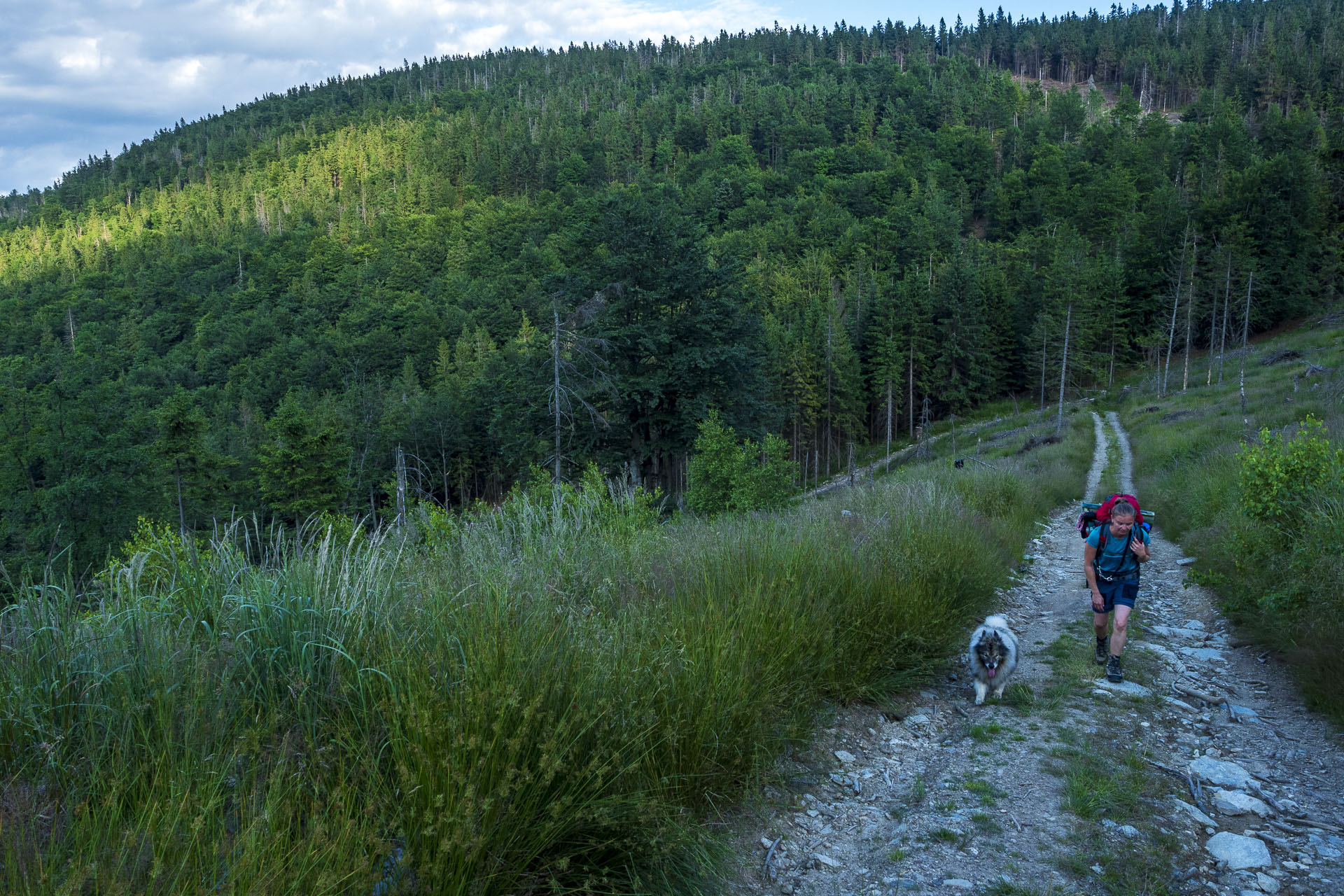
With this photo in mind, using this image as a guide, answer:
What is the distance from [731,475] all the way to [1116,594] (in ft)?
40.5

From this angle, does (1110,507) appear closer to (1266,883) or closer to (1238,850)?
(1238,850)

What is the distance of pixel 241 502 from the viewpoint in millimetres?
39469

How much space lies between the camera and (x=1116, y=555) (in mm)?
5973

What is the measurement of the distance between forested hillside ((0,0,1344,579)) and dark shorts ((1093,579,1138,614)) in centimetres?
671

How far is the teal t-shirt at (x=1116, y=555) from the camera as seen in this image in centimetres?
591

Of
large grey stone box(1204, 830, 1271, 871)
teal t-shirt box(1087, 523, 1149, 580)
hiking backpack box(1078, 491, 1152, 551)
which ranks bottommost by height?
large grey stone box(1204, 830, 1271, 871)

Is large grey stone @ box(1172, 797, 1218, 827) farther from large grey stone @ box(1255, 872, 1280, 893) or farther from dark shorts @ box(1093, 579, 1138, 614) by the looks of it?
dark shorts @ box(1093, 579, 1138, 614)

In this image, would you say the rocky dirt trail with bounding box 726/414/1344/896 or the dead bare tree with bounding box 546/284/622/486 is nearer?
the rocky dirt trail with bounding box 726/414/1344/896

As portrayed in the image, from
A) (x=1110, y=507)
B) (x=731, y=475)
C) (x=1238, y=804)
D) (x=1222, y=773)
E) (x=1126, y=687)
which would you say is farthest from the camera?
(x=731, y=475)

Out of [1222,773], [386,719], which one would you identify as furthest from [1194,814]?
[386,719]

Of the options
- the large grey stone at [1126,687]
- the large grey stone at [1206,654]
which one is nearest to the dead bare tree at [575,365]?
the large grey stone at [1206,654]

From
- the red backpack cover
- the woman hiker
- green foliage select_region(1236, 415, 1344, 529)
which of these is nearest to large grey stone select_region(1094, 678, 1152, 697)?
the woman hiker

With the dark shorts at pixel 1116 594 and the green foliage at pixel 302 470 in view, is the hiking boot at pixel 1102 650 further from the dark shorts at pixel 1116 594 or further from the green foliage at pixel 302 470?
the green foliage at pixel 302 470

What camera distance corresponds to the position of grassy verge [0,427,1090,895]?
2014 millimetres
